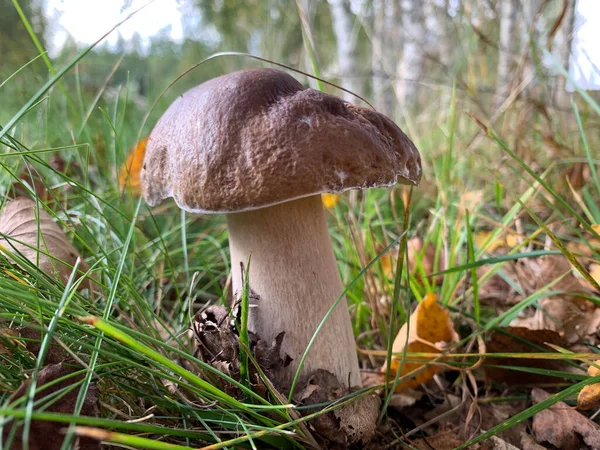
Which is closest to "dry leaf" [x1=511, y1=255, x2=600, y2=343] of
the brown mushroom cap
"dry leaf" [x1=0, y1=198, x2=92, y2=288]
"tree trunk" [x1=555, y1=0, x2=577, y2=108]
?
the brown mushroom cap

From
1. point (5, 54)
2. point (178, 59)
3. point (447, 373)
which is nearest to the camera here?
point (447, 373)

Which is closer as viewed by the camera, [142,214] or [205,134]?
[205,134]

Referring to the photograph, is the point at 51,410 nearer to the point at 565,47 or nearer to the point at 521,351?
the point at 521,351

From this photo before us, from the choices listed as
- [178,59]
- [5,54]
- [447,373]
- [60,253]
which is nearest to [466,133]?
[447,373]

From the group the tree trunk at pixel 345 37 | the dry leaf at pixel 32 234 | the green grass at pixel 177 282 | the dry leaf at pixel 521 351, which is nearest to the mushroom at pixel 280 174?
the green grass at pixel 177 282

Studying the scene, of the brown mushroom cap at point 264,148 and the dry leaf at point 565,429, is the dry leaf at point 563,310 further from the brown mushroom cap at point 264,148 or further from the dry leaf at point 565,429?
the brown mushroom cap at point 264,148

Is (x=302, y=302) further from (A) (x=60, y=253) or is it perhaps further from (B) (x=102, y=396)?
(A) (x=60, y=253)

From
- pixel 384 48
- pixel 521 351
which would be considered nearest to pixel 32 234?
pixel 521 351
